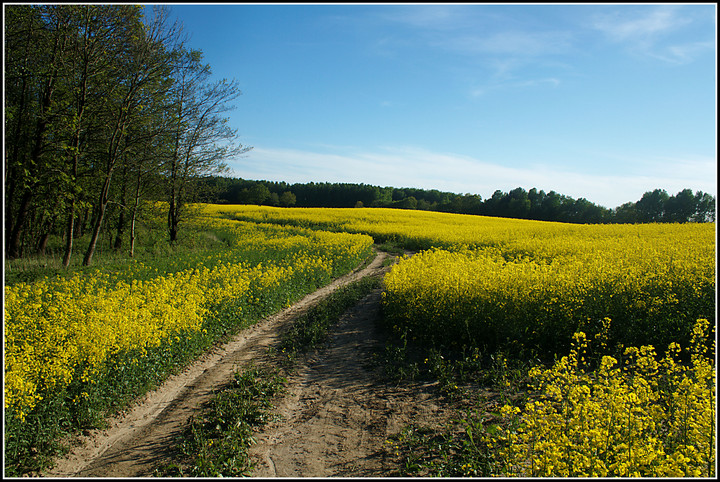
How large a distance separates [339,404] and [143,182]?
18.5 meters

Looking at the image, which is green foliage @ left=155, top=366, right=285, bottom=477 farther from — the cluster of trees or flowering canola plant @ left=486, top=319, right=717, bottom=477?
the cluster of trees

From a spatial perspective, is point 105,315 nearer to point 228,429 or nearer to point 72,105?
point 228,429

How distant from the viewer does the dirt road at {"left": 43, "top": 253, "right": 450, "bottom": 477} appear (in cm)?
425

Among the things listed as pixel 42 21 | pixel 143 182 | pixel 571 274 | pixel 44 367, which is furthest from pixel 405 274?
pixel 143 182

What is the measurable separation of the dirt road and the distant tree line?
1761 cm

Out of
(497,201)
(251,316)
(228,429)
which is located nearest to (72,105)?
(251,316)

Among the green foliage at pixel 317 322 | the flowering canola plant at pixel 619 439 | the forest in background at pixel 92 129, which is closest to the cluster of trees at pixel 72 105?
the forest in background at pixel 92 129

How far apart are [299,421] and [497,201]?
267 feet

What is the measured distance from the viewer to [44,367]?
465cm

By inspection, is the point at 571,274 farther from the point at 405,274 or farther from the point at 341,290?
the point at 341,290

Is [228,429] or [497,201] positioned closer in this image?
[228,429]

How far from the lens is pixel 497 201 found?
79.7 metres

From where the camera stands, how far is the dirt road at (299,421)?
425 centimetres

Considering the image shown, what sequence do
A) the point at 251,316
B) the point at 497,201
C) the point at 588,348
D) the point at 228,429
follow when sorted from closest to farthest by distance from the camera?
the point at 228,429 < the point at 588,348 < the point at 251,316 < the point at 497,201
